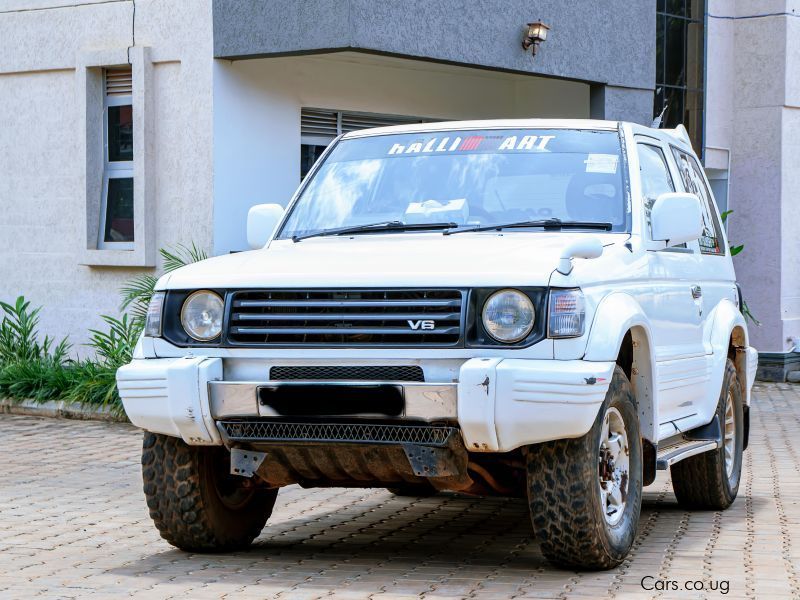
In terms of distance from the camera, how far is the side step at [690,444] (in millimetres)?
6900

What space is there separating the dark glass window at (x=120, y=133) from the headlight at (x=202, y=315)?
323 inches

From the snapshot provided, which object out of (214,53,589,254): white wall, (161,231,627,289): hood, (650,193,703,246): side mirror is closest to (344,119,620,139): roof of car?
(650,193,703,246): side mirror

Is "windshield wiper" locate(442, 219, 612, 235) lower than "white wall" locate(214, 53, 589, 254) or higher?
lower

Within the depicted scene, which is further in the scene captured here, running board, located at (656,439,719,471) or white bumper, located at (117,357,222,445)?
running board, located at (656,439,719,471)

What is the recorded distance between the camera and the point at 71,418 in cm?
1262

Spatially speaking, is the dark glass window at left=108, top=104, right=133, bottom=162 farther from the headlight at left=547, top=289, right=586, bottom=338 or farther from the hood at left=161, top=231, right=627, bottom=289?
the headlight at left=547, top=289, right=586, bottom=338

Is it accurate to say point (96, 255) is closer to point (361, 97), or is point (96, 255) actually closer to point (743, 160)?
point (361, 97)

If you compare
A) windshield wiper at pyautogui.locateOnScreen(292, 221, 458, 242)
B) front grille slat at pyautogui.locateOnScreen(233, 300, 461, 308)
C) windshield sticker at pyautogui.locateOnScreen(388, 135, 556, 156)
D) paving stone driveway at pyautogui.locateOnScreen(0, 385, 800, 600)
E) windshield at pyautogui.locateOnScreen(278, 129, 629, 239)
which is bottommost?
paving stone driveway at pyautogui.locateOnScreen(0, 385, 800, 600)

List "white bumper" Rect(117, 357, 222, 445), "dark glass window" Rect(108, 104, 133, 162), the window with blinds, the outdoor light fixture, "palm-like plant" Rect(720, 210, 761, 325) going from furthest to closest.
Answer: "palm-like plant" Rect(720, 210, 761, 325), the window with blinds, the outdoor light fixture, "dark glass window" Rect(108, 104, 133, 162), "white bumper" Rect(117, 357, 222, 445)

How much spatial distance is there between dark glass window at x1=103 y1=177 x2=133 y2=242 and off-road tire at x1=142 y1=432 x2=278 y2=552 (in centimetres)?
786

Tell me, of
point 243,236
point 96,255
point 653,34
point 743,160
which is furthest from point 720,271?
point 743,160

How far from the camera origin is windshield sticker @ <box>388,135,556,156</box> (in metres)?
7.19

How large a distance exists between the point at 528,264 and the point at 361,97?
31.8ft

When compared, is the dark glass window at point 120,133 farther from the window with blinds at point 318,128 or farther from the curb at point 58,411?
the curb at point 58,411
